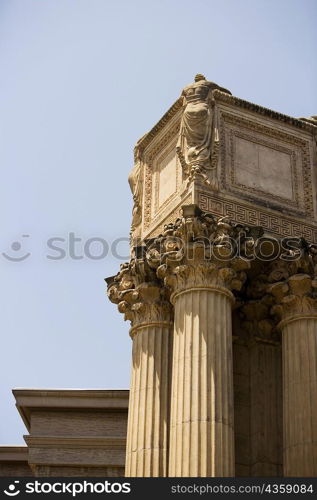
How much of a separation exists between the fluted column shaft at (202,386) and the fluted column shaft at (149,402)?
1187 millimetres

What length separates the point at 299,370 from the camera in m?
20.9

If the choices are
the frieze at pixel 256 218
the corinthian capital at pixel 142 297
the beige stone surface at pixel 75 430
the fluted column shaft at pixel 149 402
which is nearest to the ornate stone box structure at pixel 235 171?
the frieze at pixel 256 218

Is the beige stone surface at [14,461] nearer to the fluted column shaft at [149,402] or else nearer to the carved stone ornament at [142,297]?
the carved stone ornament at [142,297]

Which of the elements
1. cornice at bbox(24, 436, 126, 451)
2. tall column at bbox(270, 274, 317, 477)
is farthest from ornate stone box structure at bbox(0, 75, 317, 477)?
cornice at bbox(24, 436, 126, 451)

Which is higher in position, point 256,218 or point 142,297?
point 256,218

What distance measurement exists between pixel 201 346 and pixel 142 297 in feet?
9.32

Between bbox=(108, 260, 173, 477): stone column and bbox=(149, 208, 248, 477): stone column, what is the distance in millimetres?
881

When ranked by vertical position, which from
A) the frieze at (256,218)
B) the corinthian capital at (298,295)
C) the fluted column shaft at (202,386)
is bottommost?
the fluted column shaft at (202,386)

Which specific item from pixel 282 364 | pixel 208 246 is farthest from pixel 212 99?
pixel 282 364

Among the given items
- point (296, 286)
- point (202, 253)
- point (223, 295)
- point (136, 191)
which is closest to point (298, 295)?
point (296, 286)

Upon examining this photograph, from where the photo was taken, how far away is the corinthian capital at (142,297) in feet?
72.0

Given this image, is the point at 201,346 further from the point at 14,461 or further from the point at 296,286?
the point at 14,461

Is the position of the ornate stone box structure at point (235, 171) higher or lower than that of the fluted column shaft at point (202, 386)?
higher

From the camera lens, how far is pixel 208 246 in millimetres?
20781
